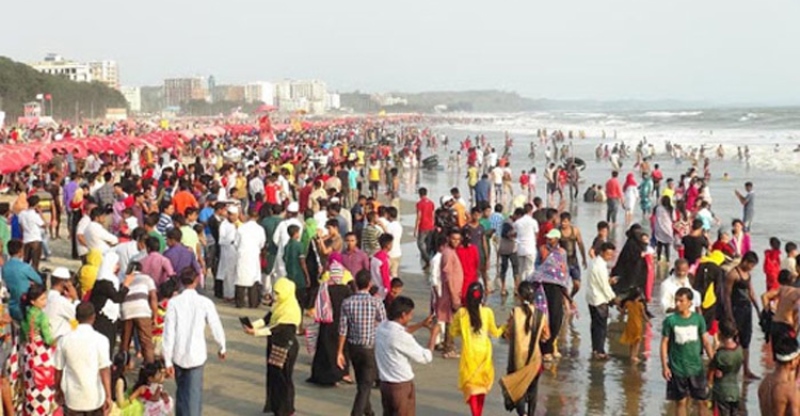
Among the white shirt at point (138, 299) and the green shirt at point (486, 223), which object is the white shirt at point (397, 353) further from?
the green shirt at point (486, 223)

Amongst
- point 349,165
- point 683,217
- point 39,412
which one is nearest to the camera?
point 39,412

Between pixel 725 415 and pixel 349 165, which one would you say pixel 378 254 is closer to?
pixel 725 415

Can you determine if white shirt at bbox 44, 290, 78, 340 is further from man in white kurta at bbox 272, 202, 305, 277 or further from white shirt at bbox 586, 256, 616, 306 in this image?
white shirt at bbox 586, 256, 616, 306

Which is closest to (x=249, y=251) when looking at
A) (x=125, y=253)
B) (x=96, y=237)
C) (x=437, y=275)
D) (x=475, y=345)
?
(x=96, y=237)

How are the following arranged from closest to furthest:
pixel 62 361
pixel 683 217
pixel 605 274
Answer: pixel 62 361 < pixel 605 274 < pixel 683 217

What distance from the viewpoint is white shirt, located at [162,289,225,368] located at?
782 cm

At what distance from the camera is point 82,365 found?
7016 mm

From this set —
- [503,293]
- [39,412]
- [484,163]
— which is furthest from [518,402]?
[484,163]

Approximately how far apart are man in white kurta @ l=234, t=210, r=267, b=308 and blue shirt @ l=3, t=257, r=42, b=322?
11.3ft

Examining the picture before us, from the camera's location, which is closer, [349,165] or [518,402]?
[518,402]

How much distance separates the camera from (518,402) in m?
8.10

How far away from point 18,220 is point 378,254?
20.6 feet

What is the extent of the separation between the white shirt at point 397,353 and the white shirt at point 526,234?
6.53 meters

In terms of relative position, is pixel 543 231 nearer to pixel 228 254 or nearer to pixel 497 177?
pixel 228 254
